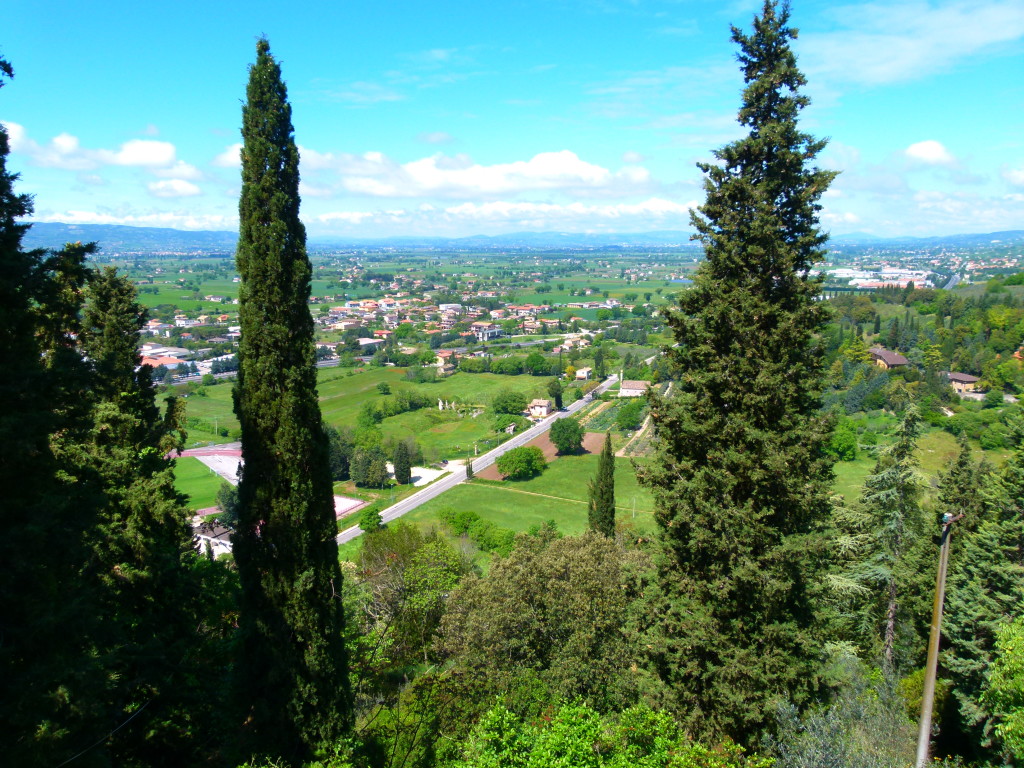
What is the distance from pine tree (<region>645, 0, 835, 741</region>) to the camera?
25.3 ft

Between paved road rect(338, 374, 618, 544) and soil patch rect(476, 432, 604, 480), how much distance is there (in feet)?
2.85

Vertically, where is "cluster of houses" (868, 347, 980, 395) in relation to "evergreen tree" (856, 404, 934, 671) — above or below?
below

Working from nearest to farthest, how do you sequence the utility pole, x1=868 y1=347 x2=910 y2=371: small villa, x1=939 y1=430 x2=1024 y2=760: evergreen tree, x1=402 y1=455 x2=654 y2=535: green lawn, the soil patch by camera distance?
the utility pole
x1=939 y1=430 x2=1024 y2=760: evergreen tree
x1=402 y1=455 x2=654 y2=535: green lawn
the soil patch
x1=868 y1=347 x2=910 y2=371: small villa

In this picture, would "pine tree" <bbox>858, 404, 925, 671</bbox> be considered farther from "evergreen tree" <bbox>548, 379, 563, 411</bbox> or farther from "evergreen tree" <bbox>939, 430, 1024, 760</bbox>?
Answer: "evergreen tree" <bbox>548, 379, 563, 411</bbox>

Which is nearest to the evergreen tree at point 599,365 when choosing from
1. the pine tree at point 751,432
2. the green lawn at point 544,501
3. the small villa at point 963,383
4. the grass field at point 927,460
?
the green lawn at point 544,501

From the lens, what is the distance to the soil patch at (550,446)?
169 ft

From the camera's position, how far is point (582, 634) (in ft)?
39.7

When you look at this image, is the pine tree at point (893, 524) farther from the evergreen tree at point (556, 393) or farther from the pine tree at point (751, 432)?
the evergreen tree at point (556, 393)

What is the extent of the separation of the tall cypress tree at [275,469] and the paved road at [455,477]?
30.2 metres

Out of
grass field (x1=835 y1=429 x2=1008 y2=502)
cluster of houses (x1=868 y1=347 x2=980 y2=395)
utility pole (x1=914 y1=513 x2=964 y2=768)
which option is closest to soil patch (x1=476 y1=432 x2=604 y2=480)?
grass field (x1=835 y1=429 x2=1008 y2=502)

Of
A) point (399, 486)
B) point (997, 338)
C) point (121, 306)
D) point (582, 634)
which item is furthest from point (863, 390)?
point (121, 306)

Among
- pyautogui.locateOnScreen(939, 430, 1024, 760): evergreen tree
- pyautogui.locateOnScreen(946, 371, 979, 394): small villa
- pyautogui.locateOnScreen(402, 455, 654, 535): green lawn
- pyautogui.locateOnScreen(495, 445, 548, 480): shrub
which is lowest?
pyautogui.locateOnScreen(402, 455, 654, 535): green lawn

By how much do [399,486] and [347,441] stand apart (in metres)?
8.98

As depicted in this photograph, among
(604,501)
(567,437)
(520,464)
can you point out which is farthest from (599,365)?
(604,501)
